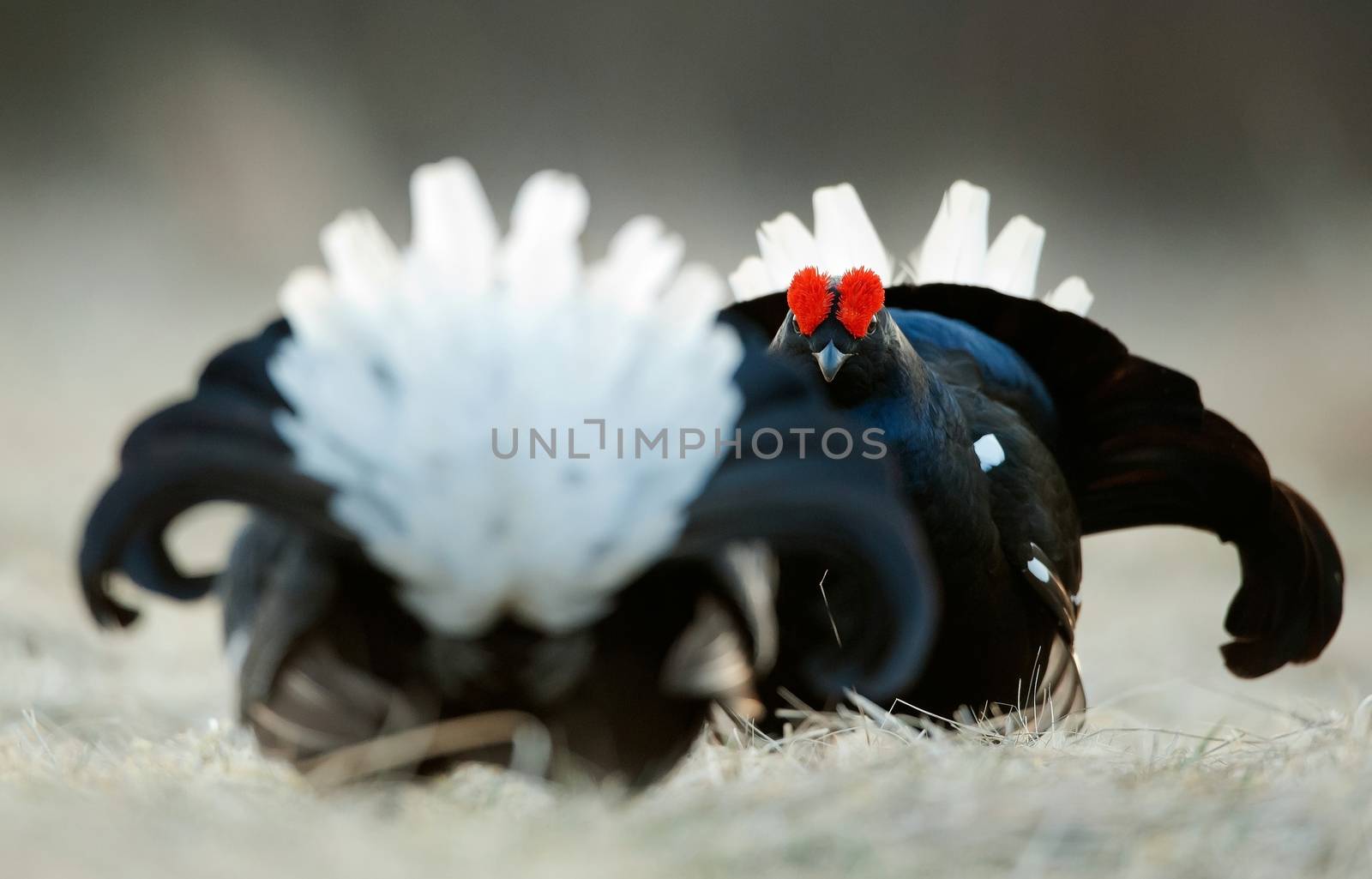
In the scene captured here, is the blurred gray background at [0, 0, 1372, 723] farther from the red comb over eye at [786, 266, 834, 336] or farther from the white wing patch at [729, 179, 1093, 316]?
the red comb over eye at [786, 266, 834, 336]

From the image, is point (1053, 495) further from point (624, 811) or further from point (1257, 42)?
point (1257, 42)

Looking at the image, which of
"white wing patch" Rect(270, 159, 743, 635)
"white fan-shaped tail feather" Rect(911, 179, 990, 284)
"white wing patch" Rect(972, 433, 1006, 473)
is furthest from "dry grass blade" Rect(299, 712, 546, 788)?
"white fan-shaped tail feather" Rect(911, 179, 990, 284)

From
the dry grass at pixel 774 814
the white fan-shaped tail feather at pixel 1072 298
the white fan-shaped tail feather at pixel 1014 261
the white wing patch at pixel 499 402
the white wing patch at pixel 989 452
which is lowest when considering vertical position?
the dry grass at pixel 774 814

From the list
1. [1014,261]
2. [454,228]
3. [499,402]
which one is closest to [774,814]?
[499,402]

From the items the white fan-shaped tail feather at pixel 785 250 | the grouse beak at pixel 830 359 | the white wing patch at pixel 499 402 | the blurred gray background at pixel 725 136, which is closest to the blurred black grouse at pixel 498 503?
the white wing patch at pixel 499 402

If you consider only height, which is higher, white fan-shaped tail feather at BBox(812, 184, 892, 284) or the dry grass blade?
white fan-shaped tail feather at BBox(812, 184, 892, 284)

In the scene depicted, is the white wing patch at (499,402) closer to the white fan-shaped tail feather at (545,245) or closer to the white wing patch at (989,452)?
the white fan-shaped tail feather at (545,245)

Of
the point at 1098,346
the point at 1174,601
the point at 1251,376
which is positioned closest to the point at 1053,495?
the point at 1098,346
